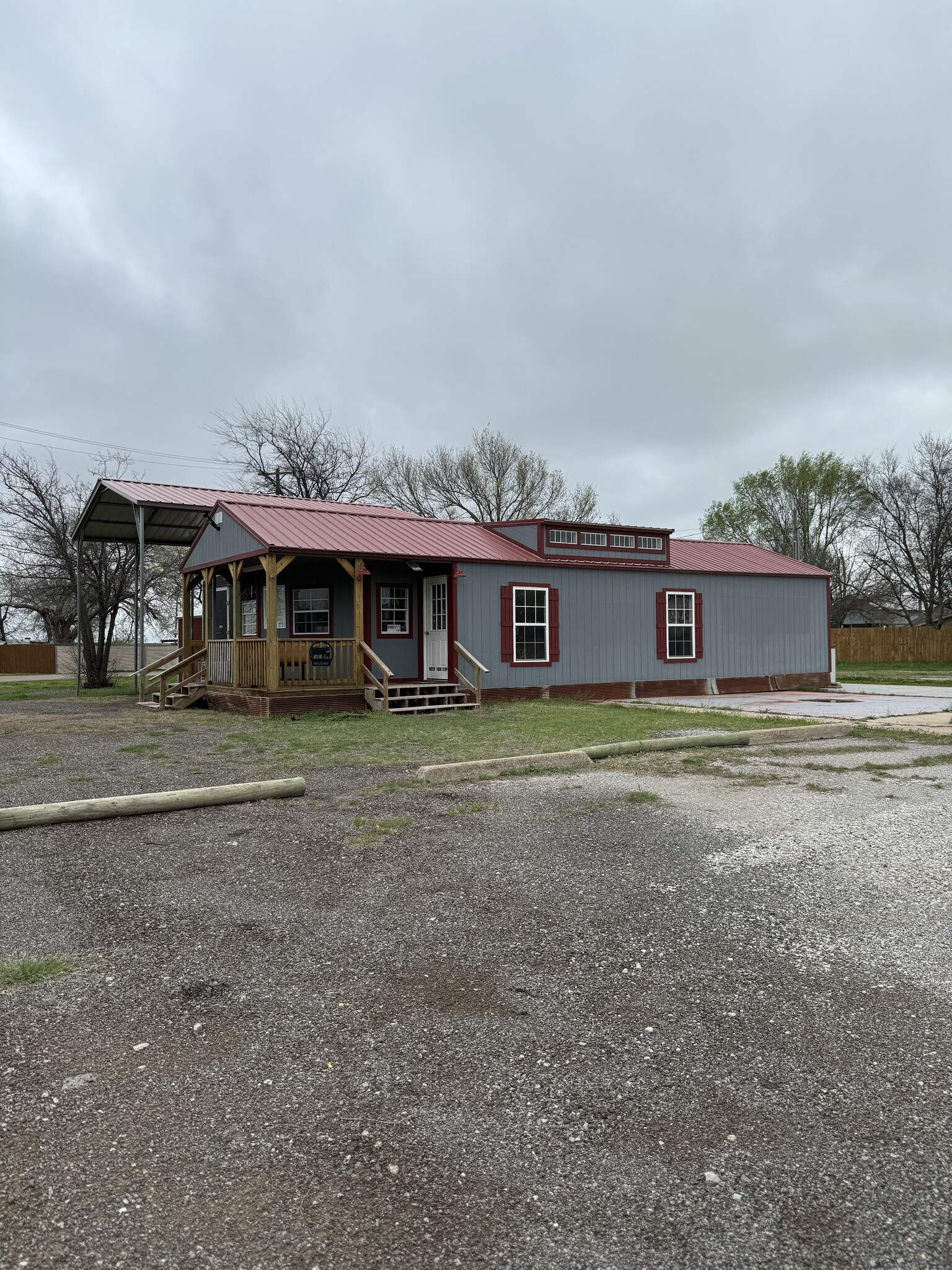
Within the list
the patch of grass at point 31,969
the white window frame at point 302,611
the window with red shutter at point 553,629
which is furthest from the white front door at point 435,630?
the patch of grass at point 31,969

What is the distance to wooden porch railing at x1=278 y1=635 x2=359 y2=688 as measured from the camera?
14250 millimetres

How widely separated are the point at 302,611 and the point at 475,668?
351 centimetres

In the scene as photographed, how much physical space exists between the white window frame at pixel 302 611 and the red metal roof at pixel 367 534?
1282 millimetres

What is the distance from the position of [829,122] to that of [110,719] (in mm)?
18122

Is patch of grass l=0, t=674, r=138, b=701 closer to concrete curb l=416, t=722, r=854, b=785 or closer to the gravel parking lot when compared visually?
concrete curb l=416, t=722, r=854, b=785

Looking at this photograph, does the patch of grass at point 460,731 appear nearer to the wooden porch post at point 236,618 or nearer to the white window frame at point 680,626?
the wooden porch post at point 236,618

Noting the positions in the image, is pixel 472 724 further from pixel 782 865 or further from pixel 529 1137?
pixel 529 1137

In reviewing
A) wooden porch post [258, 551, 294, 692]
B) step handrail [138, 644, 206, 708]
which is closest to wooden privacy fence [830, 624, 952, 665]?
step handrail [138, 644, 206, 708]

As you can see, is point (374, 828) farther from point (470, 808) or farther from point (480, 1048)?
point (480, 1048)

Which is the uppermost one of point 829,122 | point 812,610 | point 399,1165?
point 829,122

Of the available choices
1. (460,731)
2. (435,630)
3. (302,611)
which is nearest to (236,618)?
(302,611)

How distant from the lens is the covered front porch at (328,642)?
14.2 m

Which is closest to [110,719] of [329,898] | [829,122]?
[329,898]

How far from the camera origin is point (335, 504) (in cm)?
1873
